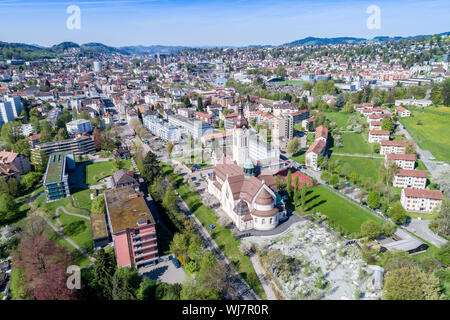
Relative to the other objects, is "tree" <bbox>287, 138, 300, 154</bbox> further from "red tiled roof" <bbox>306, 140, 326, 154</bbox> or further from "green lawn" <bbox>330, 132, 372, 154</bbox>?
"green lawn" <bbox>330, 132, 372, 154</bbox>

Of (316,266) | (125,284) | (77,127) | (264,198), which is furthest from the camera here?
(77,127)

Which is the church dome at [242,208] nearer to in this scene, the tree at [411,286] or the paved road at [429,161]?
the tree at [411,286]

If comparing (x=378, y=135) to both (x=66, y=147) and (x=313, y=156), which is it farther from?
(x=66, y=147)

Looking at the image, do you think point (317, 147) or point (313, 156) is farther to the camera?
point (317, 147)

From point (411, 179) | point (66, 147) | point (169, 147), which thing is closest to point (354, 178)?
point (411, 179)

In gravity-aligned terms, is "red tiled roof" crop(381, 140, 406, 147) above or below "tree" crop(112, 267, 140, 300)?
above

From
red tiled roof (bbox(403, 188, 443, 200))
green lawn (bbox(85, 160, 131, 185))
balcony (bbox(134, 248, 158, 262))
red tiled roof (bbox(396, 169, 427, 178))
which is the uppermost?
red tiled roof (bbox(396, 169, 427, 178))

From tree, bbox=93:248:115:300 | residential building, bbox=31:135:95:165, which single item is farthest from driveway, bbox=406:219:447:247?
residential building, bbox=31:135:95:165
